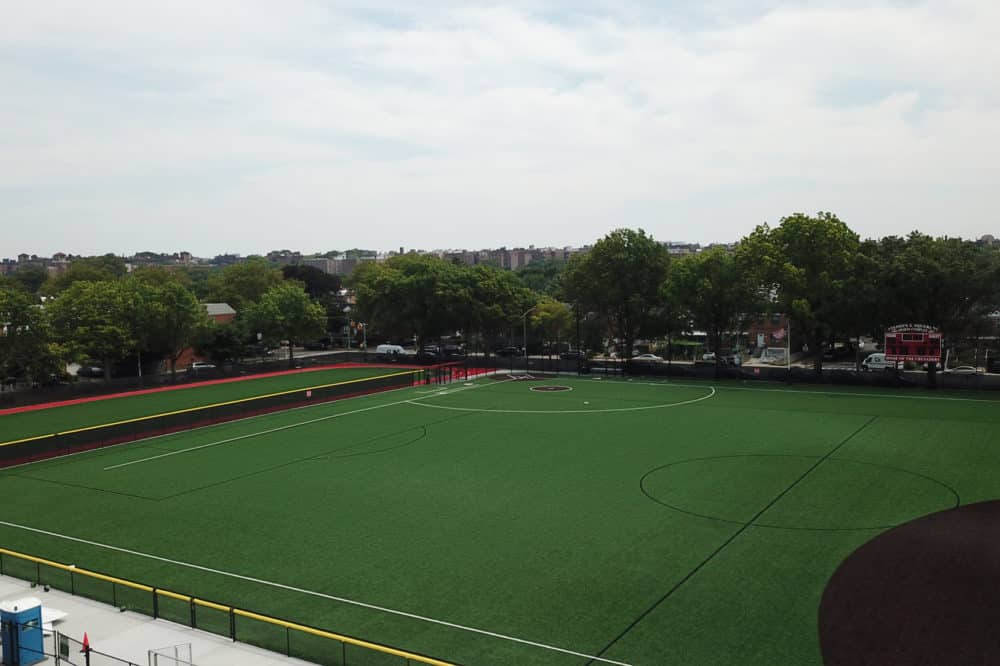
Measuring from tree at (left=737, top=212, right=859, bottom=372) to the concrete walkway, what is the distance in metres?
50.4

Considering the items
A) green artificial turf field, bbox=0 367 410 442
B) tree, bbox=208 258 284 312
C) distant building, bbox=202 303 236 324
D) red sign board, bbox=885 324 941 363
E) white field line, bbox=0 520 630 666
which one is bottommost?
white field line, bbox=0 520 630 666

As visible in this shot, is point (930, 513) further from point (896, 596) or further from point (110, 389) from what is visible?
point (110, 389)

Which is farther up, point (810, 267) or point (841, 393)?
point (810, 267)

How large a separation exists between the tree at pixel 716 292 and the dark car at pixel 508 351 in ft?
88.6

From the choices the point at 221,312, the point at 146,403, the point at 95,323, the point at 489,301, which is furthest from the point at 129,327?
the point at 489,301

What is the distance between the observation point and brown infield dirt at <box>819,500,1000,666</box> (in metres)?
15.6

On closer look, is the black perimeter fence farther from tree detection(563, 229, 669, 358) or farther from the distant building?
the distant building

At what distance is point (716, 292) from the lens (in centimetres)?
6359

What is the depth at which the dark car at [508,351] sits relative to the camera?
89.7 meters

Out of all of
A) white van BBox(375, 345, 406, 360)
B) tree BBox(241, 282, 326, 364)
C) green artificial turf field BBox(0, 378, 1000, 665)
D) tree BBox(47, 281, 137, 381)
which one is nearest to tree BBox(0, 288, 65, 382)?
tree BBox(47, 281, 137, 381)

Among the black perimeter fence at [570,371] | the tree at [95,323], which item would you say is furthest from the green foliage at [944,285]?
the tree at [95,323]

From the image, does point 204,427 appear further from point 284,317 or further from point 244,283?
point 244,283

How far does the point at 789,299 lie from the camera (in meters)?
59.4

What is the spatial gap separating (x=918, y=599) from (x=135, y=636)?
1820 cm
